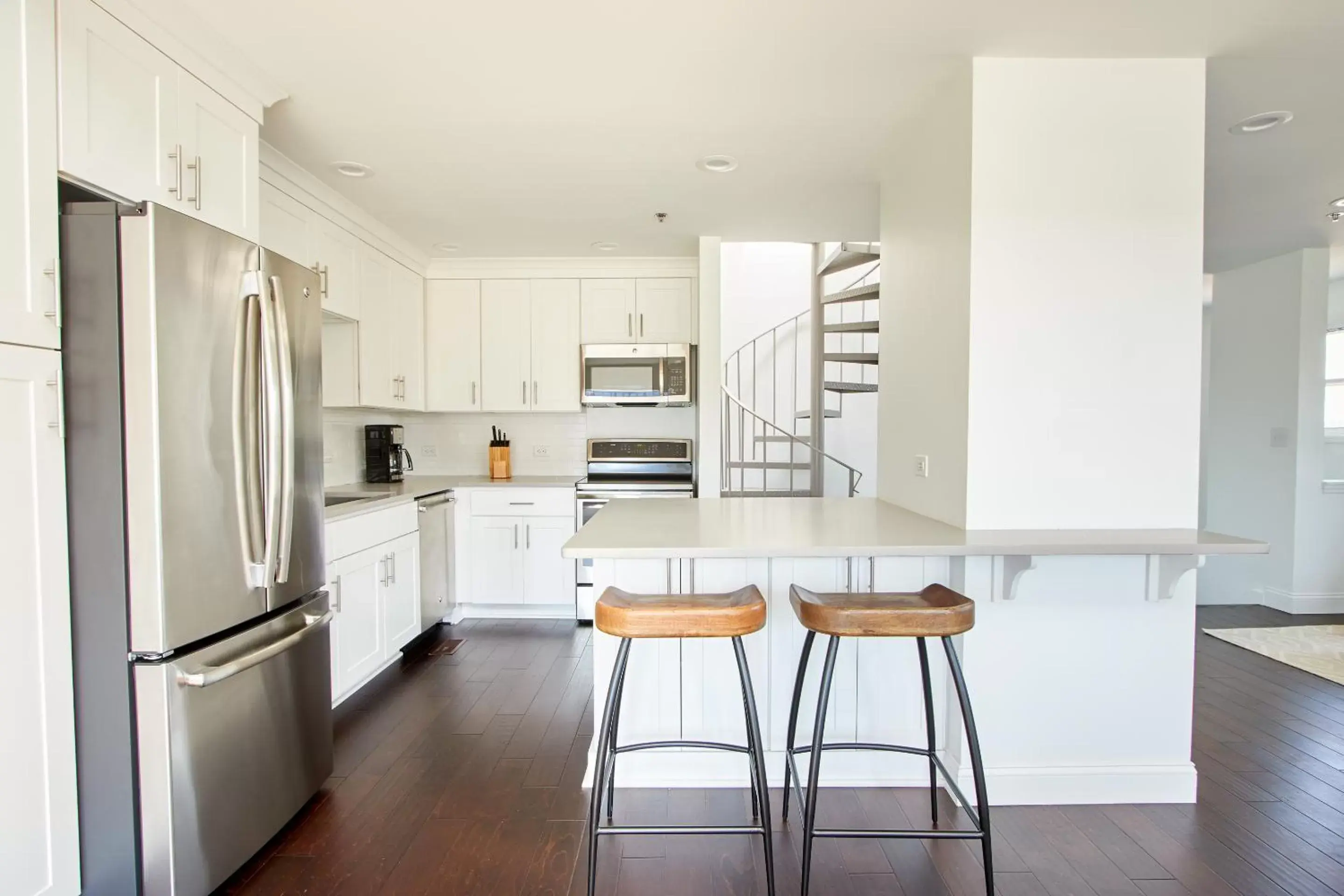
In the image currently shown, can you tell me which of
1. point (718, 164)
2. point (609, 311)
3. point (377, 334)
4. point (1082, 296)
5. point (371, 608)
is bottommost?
point (371, 608)

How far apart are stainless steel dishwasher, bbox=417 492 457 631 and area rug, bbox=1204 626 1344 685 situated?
4.53 meters

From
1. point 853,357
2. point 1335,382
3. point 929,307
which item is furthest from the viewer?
point 1335,382

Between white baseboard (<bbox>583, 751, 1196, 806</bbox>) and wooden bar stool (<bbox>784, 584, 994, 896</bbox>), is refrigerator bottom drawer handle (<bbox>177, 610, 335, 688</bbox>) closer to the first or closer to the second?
white baseboard (<bbox>583, 751, 1196, 806</bbox>)

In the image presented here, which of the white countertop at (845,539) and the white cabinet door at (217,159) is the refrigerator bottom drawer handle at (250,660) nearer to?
the white countertop at (845,539)

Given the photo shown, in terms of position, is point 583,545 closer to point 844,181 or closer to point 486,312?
point 844,181

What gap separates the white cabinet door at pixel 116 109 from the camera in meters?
1.54

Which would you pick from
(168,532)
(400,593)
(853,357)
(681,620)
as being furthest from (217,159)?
(853,357)

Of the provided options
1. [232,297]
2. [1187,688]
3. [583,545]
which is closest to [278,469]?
[232,297]

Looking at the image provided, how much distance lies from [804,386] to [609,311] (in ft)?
6.61

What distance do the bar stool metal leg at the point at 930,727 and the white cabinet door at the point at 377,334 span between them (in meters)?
3.04

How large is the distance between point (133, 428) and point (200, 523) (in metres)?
0.27

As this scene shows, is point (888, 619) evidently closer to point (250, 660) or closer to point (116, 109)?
point (250, 660)

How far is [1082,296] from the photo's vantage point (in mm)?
2055

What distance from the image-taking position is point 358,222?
3.41 meters
